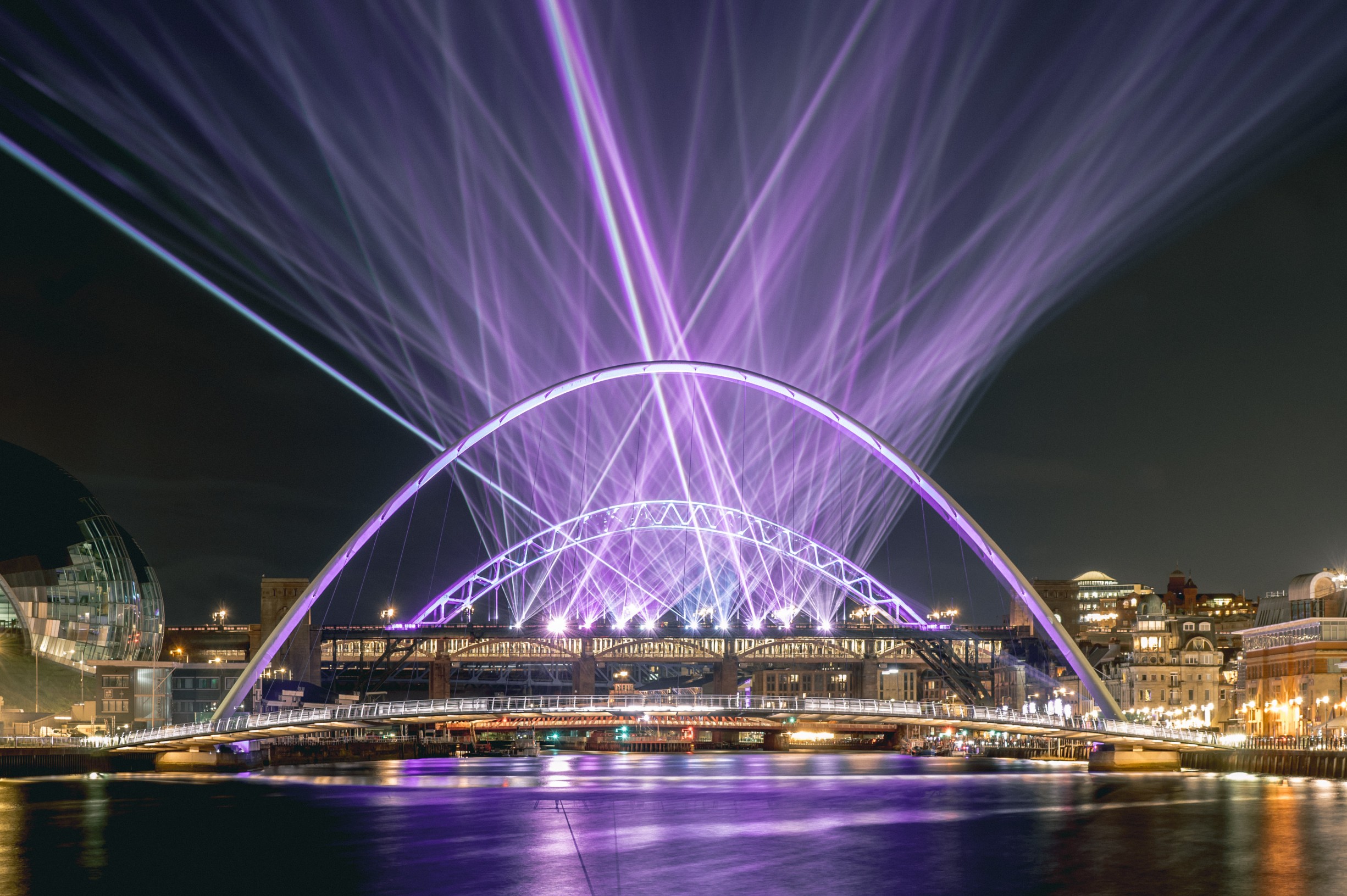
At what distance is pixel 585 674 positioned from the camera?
166 m

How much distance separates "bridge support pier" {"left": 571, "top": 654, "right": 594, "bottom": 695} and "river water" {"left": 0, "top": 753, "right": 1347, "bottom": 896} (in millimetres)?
93978

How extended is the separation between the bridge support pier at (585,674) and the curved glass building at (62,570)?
205ft

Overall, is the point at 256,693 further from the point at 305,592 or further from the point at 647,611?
the point at 647,611

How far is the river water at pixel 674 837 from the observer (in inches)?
1205

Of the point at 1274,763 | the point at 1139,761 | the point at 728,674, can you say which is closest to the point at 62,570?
the point at 1139,761

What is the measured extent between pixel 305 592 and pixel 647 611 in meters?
74.2

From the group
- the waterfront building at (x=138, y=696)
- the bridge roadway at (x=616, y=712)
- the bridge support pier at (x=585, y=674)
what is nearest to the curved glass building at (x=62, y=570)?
the waterfront building at (x=138, y=696)

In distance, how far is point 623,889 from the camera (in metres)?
28.9

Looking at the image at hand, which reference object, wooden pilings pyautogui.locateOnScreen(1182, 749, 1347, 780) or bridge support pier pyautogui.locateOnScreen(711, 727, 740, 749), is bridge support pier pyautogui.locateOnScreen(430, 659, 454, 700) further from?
wooden pilings pyautogui.locateOnScreen(1182, 749, 1347, 780)

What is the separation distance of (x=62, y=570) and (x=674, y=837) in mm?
77413

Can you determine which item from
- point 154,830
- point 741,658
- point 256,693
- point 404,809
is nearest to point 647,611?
point 741,658

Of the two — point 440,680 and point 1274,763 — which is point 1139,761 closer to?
point 1274,763

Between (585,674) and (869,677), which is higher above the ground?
(585,674)

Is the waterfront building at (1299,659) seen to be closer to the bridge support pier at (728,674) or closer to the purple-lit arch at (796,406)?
the purple-lit arch at (796,406)
